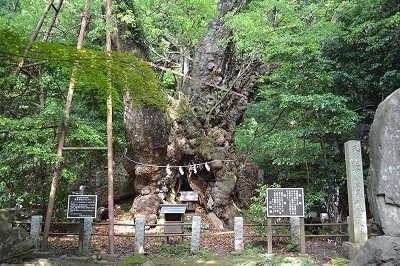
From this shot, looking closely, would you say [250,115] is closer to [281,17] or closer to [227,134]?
[227,134]

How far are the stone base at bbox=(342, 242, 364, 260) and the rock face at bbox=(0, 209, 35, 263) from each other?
7409 mm

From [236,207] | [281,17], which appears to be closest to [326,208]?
[236,207]

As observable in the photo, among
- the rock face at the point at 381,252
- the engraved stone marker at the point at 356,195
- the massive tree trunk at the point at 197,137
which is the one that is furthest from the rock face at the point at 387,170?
the massive tree trunk at the point at 197,137

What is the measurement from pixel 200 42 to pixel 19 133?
29.5 ft

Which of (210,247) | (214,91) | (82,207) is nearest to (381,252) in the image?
(210,247)

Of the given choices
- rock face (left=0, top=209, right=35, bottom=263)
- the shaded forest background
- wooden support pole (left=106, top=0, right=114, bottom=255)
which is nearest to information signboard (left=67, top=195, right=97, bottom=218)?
wooden support pole (left=106, top=0, right=114, bottom=255)

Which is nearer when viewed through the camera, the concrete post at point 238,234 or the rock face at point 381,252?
the rock face at point 381,252

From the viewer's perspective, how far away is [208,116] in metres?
12.4

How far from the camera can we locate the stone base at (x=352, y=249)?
23.8ft

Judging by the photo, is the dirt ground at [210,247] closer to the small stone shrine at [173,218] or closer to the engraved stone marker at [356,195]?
the small stone shrine at [173,218]

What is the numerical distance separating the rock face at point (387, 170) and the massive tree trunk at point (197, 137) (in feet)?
18.3

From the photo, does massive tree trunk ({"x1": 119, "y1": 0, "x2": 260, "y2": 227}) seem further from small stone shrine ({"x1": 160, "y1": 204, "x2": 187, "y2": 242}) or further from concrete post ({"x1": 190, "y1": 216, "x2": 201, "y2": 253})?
concrete post ({"x1": 190, "y1": 216, "x2": 201, "y2": 253})

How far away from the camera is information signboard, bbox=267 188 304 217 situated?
784cm

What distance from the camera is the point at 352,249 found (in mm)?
7320
